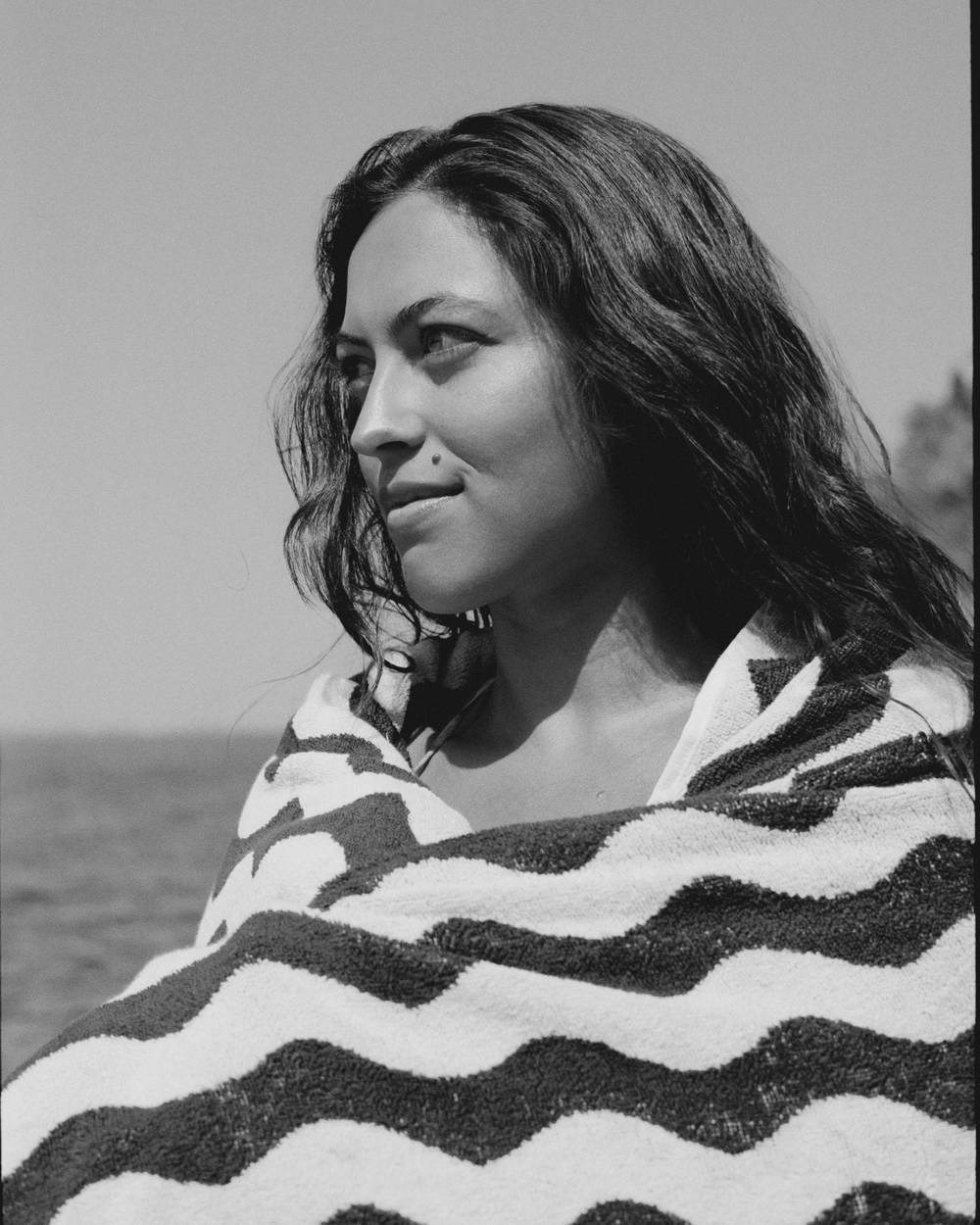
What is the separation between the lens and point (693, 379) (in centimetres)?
174

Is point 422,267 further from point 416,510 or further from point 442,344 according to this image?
point 416,510

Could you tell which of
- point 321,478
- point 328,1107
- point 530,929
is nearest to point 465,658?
point 321,478

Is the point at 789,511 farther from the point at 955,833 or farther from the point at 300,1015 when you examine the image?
the point at 300,1015

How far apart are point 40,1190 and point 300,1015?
0.84ft

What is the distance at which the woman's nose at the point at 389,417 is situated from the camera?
5.52 feet

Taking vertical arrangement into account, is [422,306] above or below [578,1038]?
above

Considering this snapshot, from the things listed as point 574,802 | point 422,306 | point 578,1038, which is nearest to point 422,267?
point 422,306

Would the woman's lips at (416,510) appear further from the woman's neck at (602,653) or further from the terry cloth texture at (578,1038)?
the terry cloth texture at (578,1038)

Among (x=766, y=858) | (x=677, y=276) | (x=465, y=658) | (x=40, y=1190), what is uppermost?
(x=677, y=276)

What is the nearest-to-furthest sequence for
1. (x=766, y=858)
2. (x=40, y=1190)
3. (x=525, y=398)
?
(x=40, y=1190), (x=766, y=858), (x=525, y=398)

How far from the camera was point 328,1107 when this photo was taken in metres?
1.32

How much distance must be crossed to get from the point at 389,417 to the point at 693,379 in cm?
34

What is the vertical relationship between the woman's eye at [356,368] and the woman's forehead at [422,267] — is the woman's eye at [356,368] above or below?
below

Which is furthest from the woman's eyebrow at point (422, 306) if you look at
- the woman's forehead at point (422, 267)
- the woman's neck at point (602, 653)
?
the woman's neck at point (602, 653)
